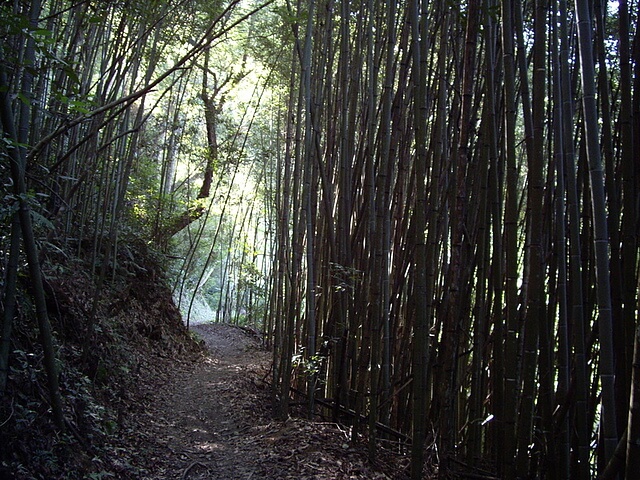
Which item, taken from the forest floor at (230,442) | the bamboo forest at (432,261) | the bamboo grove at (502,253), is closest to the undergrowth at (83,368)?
the bamboo forest at (432,261)

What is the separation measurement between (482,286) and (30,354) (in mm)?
2189

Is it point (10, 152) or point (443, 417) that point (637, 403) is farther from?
point (10, 152)

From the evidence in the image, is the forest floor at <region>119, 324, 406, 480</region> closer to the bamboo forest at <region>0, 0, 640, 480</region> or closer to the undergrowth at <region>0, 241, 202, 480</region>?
the bamboo forest at <region>0, 0, 640, 480</region>

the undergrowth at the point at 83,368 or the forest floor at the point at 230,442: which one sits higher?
the undergrowth at the point at 83,368

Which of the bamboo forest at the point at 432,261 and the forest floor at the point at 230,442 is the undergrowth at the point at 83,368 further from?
the forest floor at the point at 230,442

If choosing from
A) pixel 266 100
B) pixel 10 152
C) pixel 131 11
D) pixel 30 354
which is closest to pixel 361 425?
pixel 30 354

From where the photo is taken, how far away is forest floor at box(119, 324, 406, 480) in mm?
2965

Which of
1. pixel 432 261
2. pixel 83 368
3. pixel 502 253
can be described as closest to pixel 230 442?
pixel 83 368

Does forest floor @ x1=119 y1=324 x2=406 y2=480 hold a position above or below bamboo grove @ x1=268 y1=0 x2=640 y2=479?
below

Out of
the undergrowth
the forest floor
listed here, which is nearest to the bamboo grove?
the forest floor

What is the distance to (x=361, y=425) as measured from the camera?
11.4 ft

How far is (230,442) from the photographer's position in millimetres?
3691

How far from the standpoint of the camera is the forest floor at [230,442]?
296 cm

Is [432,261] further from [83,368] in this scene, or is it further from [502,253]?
[83,368]
